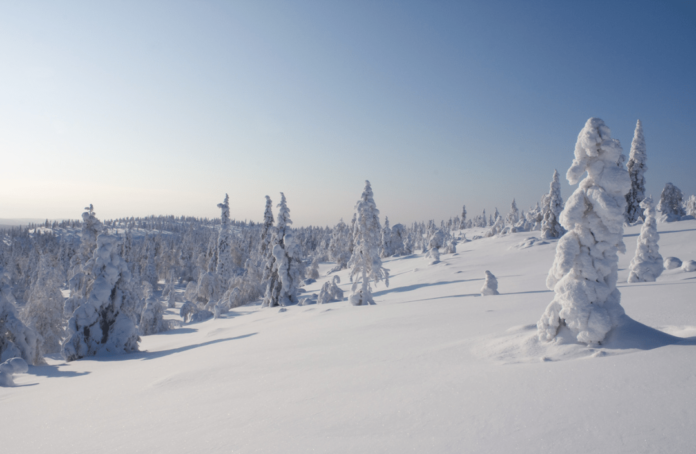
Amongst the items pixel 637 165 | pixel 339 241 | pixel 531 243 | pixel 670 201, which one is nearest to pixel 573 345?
pixel 531 243

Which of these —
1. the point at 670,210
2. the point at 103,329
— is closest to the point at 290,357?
the point at 103,329

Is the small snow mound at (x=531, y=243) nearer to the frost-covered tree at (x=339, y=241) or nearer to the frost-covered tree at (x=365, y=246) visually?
the frost-covered tree at (x=365, y=246)

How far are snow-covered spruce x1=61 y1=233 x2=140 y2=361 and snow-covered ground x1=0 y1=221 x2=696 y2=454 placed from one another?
21.3 ft

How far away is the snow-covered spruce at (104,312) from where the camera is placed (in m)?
16.3

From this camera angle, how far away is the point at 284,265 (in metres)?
33.1

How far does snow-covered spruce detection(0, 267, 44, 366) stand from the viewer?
49.8ft

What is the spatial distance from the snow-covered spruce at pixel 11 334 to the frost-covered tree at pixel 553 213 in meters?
50.6

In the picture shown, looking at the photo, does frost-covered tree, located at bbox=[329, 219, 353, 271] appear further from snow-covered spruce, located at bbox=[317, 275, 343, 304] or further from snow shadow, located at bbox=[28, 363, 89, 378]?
snow shadow, located at bbox=[28, 363, 89, 378]

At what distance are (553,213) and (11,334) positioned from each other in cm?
5364

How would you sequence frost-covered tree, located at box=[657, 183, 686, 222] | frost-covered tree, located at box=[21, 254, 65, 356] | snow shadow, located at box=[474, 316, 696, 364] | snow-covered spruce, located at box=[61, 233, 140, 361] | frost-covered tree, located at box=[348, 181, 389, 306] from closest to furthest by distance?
snow shadow, located at box=[474, 316, 696, 364] → snow-covered spruce, located at box=[61, 233, 140, 361] → frost-covered tree, located at box=[348, 181, 389, 306] → frost-covered tree, located at box=[21, 254, 65, 356] → frost-covered tree, located at box=[657, 183, 686, 222]

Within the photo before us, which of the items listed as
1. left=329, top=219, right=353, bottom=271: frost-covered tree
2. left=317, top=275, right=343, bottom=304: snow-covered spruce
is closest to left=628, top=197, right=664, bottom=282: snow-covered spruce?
left=317, top=275, right=343, bottom=304: snow-covered spruce

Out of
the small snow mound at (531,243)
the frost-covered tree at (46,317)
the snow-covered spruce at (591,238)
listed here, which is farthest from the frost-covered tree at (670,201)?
the frost-covered tree at (46,317)

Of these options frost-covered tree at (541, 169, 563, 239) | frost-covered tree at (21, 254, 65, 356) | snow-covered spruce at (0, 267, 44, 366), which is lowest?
frost-covered tree at (21, 254, 65, 356)

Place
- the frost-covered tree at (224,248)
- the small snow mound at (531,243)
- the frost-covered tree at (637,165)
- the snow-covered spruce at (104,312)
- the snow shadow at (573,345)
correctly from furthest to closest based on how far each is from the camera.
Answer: the frost-covered tree at (224,248), the frost-covered tree at (637,165), the small snow mound at (531,243), the snow-covered spruce at (104,312), the snow shadow at (573,345)
